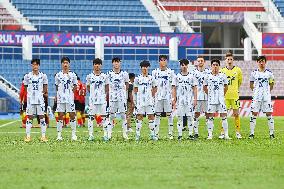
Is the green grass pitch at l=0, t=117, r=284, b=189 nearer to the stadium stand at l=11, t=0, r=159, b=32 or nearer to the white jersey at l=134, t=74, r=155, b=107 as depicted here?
the white jersey at l=134, t=74, r=155, b=107

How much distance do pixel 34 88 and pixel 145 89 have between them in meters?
2.80

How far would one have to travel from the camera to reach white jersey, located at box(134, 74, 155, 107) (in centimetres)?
2094

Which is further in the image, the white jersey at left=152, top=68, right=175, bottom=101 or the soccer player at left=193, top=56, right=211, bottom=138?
the soccer player at left=193, top=56, right=211, bottom=138

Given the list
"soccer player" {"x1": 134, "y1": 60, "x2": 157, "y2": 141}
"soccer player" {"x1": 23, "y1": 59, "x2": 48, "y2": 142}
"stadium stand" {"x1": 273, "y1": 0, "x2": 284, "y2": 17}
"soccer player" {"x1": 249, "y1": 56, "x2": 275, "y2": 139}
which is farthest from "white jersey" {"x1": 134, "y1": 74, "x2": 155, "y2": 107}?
"stadium stand" {"x1": 273, "y1": 0, "x2": 284, "y2": 17}

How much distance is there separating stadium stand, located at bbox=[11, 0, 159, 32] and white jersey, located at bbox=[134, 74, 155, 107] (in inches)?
1049

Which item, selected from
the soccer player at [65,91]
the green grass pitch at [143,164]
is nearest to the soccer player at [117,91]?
the soccer player at [65,91]

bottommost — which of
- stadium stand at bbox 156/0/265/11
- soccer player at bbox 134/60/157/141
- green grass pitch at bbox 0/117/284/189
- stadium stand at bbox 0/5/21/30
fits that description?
green grass pitch at bbox 0/117/284/189

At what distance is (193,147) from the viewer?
1805 cm

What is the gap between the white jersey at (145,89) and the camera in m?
20.9

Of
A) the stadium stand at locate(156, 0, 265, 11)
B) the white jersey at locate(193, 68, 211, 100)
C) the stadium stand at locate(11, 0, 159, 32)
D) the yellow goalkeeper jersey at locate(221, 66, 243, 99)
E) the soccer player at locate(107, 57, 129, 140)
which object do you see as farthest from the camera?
the stadium stand at locate(156, 0, 265, 11)

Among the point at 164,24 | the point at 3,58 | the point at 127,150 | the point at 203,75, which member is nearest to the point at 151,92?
the point at 203,75

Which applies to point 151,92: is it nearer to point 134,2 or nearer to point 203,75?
point 203,75

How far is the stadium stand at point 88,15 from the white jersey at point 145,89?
26655 mm

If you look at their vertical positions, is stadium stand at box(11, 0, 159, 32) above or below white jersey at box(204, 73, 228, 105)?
above
